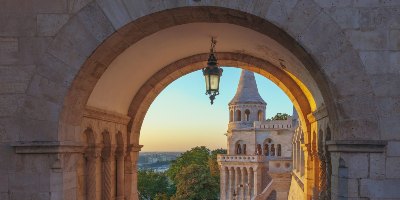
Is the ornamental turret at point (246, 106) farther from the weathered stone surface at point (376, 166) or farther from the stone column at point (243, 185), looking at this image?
the weathered stone surface at point (376, 166)

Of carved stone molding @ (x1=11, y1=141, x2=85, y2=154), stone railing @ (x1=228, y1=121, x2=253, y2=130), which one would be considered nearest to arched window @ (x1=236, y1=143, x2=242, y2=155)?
stone railing @ (x1=228, y1=121, x2=253, y2=130)

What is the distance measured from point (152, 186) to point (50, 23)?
62059 mm

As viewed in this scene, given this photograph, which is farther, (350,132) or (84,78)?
(84,78)

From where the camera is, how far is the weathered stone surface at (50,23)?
592 centimetres

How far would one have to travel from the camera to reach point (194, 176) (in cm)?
5381

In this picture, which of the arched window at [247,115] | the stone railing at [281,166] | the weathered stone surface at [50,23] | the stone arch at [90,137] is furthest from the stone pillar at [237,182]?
the weathered stone surface at [50,23]

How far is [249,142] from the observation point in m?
66.6

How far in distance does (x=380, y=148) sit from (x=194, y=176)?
49.1m

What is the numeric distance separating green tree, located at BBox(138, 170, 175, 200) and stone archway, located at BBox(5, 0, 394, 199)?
5854 centimetres

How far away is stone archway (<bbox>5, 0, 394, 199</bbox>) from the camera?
18.2ft

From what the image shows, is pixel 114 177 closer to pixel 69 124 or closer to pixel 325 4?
pixel 69 124

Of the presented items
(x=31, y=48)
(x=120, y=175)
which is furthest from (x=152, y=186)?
(x=31, y=48)

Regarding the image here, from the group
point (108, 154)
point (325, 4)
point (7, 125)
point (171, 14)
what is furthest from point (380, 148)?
point (108, 154)

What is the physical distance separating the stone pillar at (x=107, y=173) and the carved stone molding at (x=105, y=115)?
560 mm
